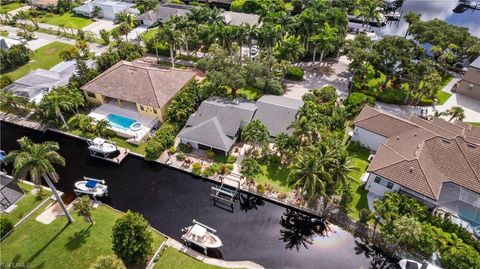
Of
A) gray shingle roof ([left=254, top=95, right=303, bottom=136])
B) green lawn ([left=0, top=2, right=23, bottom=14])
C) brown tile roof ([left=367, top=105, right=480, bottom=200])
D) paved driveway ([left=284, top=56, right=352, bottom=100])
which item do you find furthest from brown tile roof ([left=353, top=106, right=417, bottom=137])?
green lawn ([left=0, top=2, right=23, bottom=14])

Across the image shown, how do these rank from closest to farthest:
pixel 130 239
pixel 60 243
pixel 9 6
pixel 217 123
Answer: pixel 130 239
pixel 60 243
pixel 217 123
pixel 9 6

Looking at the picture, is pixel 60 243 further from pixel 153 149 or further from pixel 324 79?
pixel 324 79

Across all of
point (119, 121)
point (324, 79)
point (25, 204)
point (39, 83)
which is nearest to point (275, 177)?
point (119, 121)

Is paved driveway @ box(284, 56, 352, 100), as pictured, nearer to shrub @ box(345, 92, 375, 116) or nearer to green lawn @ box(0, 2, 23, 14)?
shrub @ box(345, 92, 375, 116)

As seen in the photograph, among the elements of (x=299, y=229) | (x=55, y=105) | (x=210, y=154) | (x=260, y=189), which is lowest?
(x=299, y=229)

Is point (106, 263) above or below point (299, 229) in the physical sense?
above

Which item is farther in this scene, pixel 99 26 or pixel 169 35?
pixel 99 26
